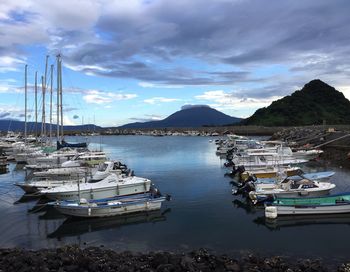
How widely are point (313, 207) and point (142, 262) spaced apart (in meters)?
12.1

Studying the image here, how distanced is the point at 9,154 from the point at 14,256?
4902 centimetres

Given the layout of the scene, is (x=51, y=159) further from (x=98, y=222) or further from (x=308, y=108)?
(x=308, y=108)

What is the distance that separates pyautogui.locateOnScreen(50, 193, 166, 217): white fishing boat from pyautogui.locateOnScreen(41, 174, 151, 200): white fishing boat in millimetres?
1274

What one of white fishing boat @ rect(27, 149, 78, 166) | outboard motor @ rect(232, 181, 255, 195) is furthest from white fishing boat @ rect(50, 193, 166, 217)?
white fishing boat @ rect(27, 149, 78, 166)

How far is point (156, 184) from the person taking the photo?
120 ft

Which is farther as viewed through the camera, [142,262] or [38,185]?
[38,185]

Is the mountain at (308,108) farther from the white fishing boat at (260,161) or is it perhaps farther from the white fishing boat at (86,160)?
the white fishing boat at (86,160)

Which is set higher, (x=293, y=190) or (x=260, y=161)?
(x=260, y=161)

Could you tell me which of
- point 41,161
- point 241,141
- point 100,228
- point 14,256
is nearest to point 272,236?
point 100,228

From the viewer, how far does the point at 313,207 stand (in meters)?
23.0

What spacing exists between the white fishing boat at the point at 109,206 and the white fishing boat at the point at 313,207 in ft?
23.5

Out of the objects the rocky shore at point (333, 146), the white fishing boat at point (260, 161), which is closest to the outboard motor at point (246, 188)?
the white fishing boat at point (260, 161)

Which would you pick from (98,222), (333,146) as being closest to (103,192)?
(98,222)

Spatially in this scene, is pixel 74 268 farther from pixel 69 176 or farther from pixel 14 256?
pixel 69 176
